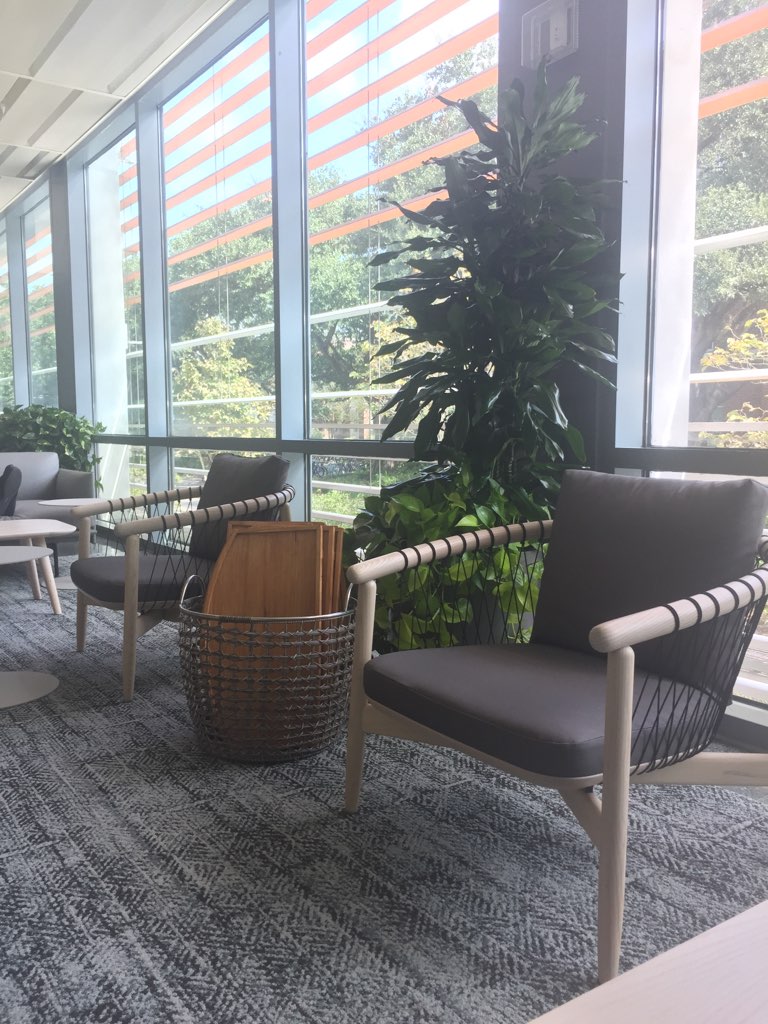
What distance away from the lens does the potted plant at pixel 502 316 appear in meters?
2.32

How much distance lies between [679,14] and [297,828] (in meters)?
2.67

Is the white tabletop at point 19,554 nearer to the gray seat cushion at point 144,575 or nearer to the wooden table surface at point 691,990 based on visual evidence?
the gray seat cushion at point 144,575

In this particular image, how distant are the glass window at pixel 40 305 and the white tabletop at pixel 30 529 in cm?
475

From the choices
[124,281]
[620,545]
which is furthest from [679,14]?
[124,281]

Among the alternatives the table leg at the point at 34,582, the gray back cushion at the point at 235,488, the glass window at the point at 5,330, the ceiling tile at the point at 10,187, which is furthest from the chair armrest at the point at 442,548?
the glass window at the point at 5,330

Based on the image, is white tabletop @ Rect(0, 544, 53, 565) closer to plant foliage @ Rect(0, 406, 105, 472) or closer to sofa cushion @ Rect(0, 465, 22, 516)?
sofa cushion @ Rect(0, 465, 22, 516)

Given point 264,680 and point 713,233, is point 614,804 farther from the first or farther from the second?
point 713,233

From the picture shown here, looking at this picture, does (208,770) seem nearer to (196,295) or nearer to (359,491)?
(359,491)

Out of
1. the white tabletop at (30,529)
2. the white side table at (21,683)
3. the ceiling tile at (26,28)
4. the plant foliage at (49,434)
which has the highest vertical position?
the ceiling tile at (26,28)

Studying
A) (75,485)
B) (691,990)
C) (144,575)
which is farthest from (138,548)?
(75,485)

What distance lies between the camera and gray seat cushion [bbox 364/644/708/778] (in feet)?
4.58

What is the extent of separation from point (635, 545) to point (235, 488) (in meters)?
1.83

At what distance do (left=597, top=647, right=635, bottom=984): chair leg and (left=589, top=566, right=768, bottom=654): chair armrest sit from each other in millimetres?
28

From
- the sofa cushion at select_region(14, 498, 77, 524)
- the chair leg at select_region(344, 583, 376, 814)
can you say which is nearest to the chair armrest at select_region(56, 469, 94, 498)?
the sofa cushion at select_region(14, 498, 77, 524)
